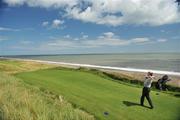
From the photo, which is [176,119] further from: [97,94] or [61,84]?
[61,84]

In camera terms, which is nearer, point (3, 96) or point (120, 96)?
point (3, 96)

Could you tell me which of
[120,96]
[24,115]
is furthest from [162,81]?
[24,115]

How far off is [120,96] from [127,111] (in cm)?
328

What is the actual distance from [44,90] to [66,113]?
8.24 meters

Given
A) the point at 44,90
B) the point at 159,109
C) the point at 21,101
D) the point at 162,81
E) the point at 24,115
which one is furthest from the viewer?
the point at 162,81

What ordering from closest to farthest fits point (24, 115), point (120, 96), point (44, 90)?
point (24, 115) < point (120, 96) < point (44, 90)

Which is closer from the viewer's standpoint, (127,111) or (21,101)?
(21,101)

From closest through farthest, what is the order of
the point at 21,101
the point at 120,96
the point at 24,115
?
the point at 24,115
the point at 21,101
the point at 120,96

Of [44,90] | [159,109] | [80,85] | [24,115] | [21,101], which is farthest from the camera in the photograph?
[80,85]

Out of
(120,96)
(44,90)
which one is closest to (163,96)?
(120,96)

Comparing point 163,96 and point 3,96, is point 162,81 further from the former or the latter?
point 3,96

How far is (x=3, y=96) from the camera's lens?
1319cm

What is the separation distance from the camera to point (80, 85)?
20.4 metres

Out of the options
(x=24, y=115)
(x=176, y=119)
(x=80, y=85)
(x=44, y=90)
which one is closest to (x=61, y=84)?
(x=80, y=85)
